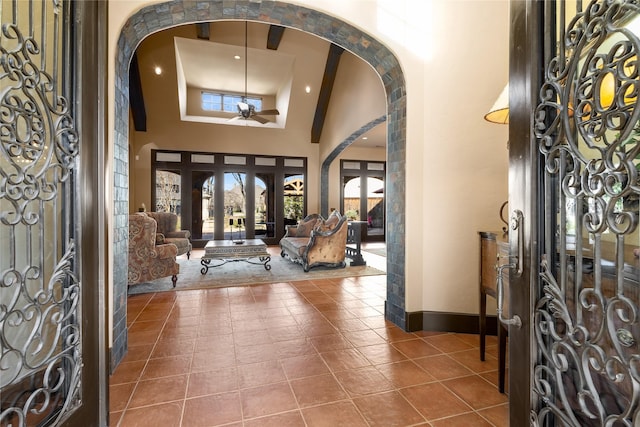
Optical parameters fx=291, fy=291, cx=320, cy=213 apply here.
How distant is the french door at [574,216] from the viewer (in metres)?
0.84

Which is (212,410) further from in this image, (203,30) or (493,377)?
(203,30)

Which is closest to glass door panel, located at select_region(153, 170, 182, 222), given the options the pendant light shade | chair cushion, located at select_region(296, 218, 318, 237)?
chair cushion, located at select_region(296, 218, 318, 237)

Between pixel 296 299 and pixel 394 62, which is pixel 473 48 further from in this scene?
pixel 296 299

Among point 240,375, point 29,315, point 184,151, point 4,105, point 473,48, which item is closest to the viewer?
point 4,105

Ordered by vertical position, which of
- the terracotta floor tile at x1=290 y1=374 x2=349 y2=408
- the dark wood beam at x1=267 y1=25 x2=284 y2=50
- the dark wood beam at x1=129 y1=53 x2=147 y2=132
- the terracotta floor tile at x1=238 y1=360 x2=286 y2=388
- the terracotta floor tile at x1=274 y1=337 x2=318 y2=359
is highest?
the dark wood beam at x1=267 y1=25 x2=284 y2=50

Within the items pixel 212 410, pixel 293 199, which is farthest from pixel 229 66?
pixel 212 410

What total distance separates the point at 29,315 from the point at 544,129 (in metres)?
2.05

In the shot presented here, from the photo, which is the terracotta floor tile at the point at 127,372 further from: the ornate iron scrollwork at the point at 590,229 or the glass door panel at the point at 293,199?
the glass door panel at the point at 293,199

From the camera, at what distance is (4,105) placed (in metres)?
0.99

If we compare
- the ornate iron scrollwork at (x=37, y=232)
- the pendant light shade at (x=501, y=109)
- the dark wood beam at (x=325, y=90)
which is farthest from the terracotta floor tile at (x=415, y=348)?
the dark wood beam at (x=325, y=90)

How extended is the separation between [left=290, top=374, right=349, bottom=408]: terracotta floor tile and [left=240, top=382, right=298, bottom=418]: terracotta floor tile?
0.16ft

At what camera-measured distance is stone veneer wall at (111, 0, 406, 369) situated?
88.6 inches

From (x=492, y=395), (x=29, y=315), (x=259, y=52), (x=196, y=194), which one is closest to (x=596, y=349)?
(x=492, y=395)

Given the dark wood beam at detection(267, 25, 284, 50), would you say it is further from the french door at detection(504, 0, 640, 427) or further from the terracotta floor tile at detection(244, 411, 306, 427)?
the terracotta floor tile at detection(244, 411, 306, 427)
